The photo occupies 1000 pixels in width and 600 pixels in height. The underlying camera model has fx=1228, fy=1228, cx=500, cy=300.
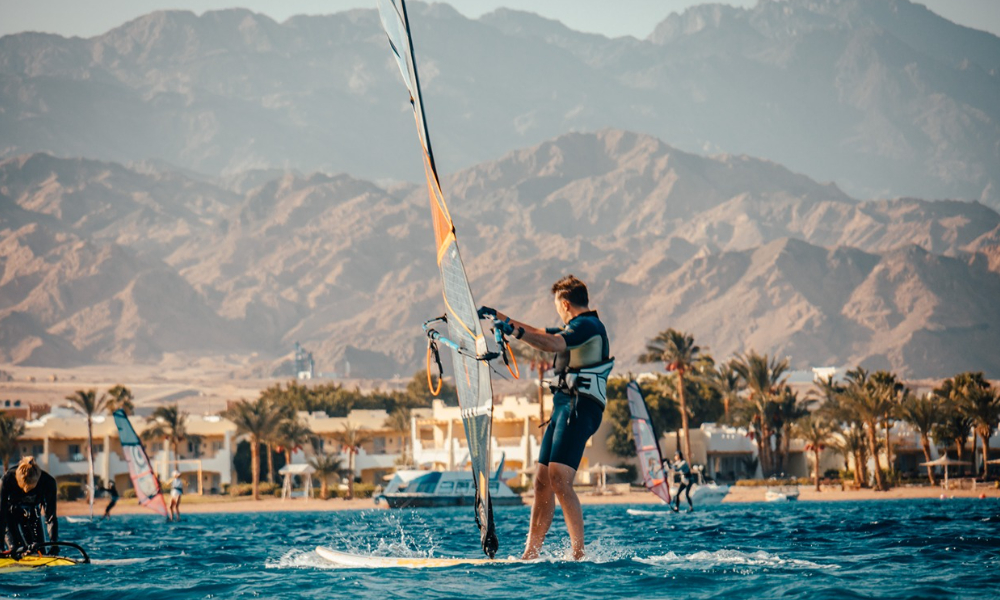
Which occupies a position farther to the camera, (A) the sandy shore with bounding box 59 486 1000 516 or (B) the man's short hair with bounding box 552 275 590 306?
(A) the sandy shore with bounding box 59 486 1000 516

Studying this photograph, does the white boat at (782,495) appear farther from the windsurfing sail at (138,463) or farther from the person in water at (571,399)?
the person in water at (571,399)

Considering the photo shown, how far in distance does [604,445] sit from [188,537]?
5329 centimetres

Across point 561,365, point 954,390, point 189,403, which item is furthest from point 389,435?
point 189,403

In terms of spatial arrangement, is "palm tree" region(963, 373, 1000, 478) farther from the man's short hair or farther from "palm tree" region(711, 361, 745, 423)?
the man's short hair

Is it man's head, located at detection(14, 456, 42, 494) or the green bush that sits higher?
man's head, located at detection(14, 456, 42, 494)

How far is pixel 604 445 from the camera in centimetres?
7612

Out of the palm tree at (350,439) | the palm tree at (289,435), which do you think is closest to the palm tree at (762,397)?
the palm tree at (350,439)

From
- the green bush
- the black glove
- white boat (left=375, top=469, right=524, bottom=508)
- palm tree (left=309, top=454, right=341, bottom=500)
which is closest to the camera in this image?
the black glove

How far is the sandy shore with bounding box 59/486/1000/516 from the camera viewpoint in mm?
51509

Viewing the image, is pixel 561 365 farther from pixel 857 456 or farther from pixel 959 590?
pixel 857 456

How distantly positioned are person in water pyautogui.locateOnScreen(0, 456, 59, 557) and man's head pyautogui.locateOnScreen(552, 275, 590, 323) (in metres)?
5.97

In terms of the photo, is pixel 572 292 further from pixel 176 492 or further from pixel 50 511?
pixel 176 492

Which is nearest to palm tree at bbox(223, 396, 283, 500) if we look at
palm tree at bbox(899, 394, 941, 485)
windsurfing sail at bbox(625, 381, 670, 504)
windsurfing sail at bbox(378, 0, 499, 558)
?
palm tree at bbox(899, 394, 941, 485)

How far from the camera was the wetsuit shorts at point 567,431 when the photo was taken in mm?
11359
